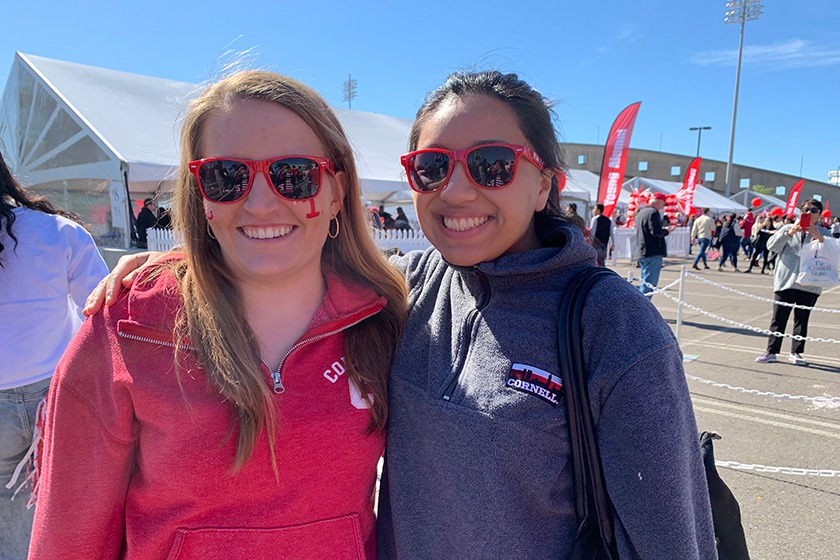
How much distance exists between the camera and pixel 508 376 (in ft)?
4.15

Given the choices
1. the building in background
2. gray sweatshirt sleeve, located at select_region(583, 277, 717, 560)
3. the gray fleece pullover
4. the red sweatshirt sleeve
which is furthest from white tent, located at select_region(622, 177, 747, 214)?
the red sweatshirt sleeve

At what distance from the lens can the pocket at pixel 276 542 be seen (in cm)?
131

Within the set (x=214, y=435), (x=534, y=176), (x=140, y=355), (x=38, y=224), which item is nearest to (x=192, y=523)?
(x=214, y=435)

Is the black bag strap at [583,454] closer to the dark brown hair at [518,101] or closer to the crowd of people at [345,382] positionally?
the crowd of people at [345,382]

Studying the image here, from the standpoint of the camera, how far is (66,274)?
2.32m

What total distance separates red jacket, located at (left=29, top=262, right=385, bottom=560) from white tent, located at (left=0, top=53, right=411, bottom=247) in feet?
30.4

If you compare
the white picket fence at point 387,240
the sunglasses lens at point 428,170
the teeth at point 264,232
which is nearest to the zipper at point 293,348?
the teeth at point 264,232

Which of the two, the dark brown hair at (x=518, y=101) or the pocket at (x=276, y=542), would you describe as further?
the dark brown hair at (x=518, y=101)

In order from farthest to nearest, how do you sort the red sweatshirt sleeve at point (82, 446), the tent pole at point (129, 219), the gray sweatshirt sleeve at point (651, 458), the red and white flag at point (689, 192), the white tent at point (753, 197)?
the white tent at point (753, 197)
the red and white flag at point (689, 192)
the tent pole at point (129, 219)
the red sweatshirt sleeve at point (82, 446)
the gray sweatshirt sleeve at point (651, 458)

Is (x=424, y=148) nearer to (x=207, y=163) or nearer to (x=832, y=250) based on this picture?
(x=207, y=163)

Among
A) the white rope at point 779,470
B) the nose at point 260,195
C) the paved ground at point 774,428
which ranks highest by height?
the nose at point 260,195

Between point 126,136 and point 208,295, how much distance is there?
39.6ft

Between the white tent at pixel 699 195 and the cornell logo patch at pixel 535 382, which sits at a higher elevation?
the white tent at pixel 699 195

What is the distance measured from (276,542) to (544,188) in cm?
118
